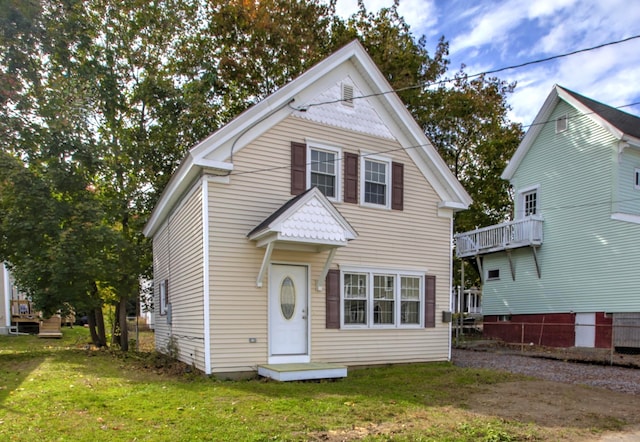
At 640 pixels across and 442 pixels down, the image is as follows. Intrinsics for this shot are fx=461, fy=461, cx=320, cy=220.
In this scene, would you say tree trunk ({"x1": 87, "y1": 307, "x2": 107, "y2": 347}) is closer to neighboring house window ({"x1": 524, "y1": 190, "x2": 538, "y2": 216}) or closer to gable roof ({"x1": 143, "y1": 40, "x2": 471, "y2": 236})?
gable roof ({"x1": 143, "y1": 40, "x2": 471, "y2": 236})

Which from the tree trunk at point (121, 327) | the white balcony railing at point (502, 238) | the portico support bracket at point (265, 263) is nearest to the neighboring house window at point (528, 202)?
the white balcony railing at point (502, 238)

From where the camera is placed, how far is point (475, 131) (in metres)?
25.5

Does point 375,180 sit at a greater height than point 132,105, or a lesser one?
lesser

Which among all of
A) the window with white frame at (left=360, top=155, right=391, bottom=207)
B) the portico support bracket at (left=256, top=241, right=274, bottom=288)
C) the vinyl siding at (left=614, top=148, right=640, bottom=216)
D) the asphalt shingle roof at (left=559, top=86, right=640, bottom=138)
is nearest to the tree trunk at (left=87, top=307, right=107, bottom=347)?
the portico support bracket at (left=256, top=241, right=274, bottom=288)

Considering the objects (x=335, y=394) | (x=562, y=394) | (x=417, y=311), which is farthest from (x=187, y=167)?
(x=562, y=394)

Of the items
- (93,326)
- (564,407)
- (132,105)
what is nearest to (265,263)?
(564,407)

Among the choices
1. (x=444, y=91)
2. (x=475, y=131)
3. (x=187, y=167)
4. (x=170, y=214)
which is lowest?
(x=170, y=214)

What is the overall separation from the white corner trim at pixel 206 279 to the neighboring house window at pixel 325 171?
246 cm

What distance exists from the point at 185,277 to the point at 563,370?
30.7 ft

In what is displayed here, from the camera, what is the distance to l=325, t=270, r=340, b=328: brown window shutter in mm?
10195

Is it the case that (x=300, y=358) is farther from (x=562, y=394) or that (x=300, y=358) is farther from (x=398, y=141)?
(x=398, y=141)

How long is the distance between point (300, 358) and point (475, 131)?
1967 cm

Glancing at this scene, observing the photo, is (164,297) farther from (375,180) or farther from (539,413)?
(539,413)

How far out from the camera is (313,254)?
10.1 m
